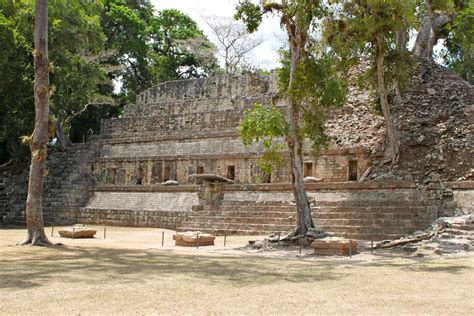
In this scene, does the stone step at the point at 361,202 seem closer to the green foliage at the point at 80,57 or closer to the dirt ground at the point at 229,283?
the dirt ground at the point at 229,283

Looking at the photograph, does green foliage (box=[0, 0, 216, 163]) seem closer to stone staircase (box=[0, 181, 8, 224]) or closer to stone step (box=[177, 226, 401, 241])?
stone staircase (box=[0, 181, 8, 224])

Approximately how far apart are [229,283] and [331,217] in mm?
8712

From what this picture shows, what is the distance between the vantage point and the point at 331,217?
623 inches

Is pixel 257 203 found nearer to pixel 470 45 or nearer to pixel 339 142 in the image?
pixel 339 142

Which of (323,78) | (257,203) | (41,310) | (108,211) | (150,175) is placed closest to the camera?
(41,310)

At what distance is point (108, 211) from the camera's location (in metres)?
22.5

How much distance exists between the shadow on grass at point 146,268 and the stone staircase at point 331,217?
4.59 m

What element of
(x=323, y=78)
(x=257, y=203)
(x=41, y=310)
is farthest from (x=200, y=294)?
(x=257, y=203)

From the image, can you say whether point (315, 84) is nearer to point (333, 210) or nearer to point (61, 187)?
point (333, 210)

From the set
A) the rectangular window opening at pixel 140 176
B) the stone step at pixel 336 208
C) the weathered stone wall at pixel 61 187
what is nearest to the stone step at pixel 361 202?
the stone step at pixel 336 208

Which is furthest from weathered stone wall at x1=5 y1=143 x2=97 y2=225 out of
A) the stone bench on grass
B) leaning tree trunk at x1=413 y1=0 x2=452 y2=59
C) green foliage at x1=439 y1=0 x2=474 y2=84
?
green foliage at x1=439 y1=0 x2=474 y2=84

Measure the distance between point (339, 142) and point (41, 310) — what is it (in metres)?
16.0

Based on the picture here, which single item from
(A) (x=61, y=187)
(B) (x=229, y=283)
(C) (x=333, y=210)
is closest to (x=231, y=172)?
(C) (x=333, y=210)

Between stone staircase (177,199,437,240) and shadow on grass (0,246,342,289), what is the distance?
15.1ft
